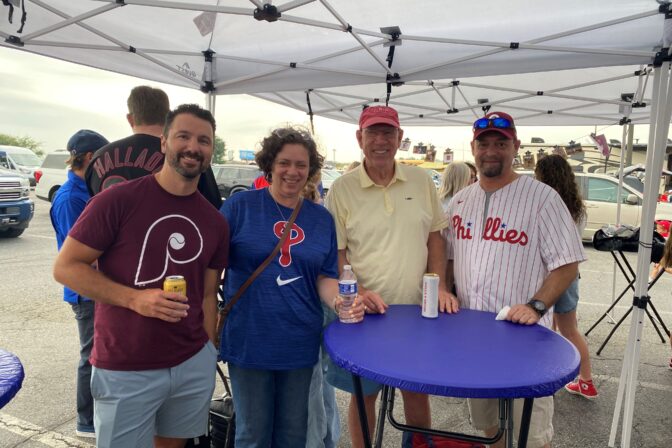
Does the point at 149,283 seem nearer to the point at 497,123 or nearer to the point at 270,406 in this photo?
the point at 270,406

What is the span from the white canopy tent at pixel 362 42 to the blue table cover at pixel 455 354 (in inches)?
60.7

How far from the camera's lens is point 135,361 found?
1.50 meters

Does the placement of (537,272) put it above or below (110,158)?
below

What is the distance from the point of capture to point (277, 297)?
179cm

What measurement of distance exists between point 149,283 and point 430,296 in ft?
3.71

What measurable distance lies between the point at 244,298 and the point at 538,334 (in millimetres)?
1211

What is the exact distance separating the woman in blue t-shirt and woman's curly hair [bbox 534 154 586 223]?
233cm

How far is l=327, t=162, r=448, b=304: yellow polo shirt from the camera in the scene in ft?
6.98

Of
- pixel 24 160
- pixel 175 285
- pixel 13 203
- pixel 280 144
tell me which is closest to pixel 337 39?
pixel 280 144

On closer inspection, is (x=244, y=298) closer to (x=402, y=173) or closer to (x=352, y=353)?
(x=352, y=353)

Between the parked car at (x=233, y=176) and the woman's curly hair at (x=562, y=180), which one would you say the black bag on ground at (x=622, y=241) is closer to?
the woman's curly hair at (x=562, y=180)

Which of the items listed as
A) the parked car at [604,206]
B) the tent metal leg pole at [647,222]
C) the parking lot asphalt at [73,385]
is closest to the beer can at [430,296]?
the parking lot asphalt at [73,385]

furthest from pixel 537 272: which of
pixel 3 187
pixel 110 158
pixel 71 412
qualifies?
pixel 3 187

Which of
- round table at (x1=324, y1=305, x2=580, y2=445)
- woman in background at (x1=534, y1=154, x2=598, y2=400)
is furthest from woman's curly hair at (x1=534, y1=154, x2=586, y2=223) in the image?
round table at (x1=324, y1=305, x2=580, y2=445)
